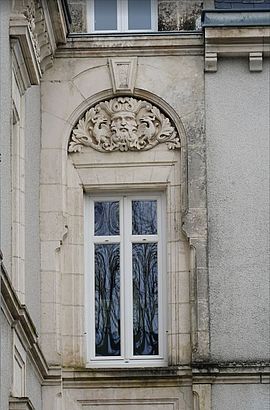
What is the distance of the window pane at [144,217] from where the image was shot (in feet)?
62.4

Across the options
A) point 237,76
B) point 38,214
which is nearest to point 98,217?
point 38,214

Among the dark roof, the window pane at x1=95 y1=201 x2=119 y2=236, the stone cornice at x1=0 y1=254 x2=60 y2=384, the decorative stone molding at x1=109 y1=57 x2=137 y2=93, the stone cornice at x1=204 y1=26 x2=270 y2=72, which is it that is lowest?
the stone cornice at x1=0 y1=254 x2=60 y2=384

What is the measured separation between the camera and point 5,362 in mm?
15367

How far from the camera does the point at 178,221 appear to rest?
18797 millimetres

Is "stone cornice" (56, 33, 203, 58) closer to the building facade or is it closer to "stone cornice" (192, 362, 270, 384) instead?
the building facade

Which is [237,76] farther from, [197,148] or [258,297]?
[258,297]

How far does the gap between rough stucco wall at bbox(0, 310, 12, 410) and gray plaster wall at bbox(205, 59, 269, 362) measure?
10.9 feet

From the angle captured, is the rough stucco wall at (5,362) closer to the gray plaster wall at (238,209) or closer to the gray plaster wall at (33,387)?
the gray plaster wall at (33,387)

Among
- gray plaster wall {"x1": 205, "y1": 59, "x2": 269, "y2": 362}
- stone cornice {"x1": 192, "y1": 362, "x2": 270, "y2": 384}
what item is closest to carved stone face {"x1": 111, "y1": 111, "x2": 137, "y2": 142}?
gray plaster wall {"x1": 205, "y1": 59, "x2": 269, "y2": 362}

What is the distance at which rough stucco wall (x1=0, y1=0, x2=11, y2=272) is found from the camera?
15.6m

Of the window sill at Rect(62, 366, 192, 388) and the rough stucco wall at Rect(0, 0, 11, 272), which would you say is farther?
the window sill at Rect(62, 366, 192, 388)

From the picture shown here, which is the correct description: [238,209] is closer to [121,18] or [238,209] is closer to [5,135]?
[121,18]

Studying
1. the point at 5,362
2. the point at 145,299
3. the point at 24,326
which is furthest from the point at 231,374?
the point at 5,362

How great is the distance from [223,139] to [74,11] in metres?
1.97
